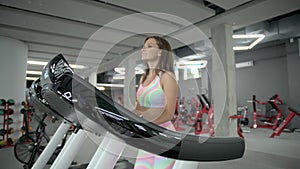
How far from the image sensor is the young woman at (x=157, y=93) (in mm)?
822

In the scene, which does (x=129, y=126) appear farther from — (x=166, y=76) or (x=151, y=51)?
(x=151, y=51)

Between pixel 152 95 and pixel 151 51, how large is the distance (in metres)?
0.24

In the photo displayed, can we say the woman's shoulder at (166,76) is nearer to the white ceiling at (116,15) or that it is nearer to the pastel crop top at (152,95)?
the pastel crop top at (152,95)

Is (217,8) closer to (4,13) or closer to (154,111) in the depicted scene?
(154,111)

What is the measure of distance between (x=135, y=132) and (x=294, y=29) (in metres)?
6.42

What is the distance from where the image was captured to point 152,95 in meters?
0.92

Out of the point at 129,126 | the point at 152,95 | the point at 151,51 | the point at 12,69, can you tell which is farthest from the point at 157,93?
the point at 12,69

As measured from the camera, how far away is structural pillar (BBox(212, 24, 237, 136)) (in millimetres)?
4414

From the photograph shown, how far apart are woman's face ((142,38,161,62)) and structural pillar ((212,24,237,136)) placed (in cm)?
361

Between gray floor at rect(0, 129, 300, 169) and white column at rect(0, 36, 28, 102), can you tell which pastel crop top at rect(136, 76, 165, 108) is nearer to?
gray floor at rect(0, 129, 300, 169)

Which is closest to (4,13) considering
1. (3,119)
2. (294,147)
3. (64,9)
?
(64,9)

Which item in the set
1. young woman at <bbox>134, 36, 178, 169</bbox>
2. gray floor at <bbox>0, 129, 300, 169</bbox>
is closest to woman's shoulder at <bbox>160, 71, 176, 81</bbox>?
young woman at <bbox>134, 36, 178, 169</bbox>

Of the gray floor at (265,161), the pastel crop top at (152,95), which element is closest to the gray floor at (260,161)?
the gray floor at (265,161)

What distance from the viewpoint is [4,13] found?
4.07 meters
